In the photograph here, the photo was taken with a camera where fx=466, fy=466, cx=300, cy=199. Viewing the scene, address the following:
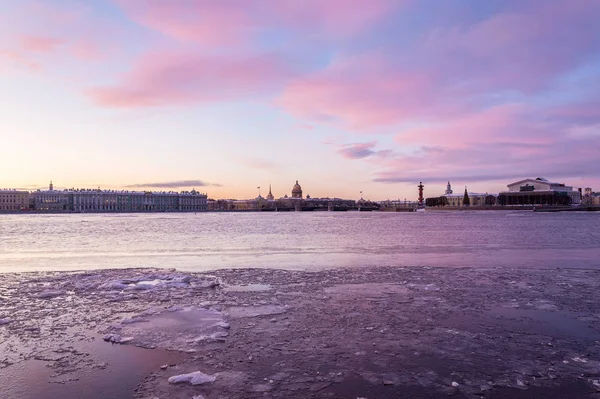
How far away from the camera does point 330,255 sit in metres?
17.9

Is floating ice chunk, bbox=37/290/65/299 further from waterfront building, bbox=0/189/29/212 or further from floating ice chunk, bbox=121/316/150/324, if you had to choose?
waterfront building, bbox=0/189/29/212

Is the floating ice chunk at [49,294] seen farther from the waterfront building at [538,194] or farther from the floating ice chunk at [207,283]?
the waterfront building at [538,194]

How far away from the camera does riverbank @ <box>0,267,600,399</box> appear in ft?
16.0

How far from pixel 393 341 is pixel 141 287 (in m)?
6.40

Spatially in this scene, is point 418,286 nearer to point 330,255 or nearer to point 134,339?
point 134,339

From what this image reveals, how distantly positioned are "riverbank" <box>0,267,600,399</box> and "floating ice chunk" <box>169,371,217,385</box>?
8cm

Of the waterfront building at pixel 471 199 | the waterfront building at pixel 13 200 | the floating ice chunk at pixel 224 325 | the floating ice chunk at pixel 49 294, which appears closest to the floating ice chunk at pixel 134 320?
the floating ice chunk at pixel 224 325

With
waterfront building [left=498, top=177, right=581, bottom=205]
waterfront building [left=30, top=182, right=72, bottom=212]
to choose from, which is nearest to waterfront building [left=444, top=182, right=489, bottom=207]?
waterfront building [left=498, top=177, right=581, bottom=205]

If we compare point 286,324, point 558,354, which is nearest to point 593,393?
point 558,354

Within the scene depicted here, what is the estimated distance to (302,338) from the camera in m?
6.50

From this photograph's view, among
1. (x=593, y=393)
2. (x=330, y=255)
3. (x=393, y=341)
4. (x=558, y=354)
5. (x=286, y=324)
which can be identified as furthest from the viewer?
(x=330, y=255)

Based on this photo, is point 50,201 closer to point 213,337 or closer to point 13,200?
point 13,200

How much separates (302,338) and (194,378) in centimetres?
190

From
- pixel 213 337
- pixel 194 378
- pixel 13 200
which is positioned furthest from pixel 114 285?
pixel 13 200
